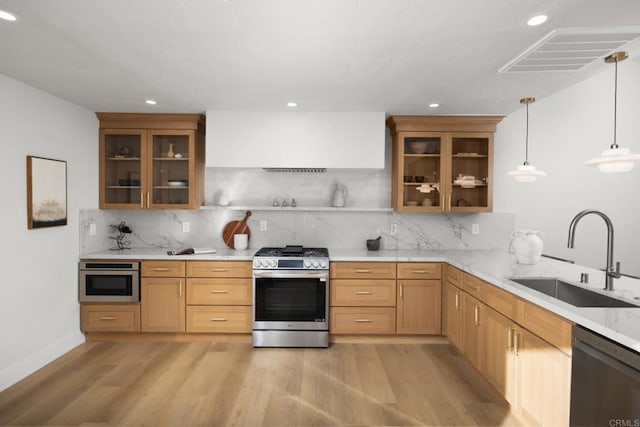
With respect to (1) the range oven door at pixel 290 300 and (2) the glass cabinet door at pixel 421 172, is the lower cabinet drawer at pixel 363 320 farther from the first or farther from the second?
(2) the glass cabinet door at pixel 421 172

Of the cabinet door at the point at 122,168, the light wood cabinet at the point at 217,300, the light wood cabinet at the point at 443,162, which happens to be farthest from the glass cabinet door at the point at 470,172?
the cabinet door at the point at 122,168

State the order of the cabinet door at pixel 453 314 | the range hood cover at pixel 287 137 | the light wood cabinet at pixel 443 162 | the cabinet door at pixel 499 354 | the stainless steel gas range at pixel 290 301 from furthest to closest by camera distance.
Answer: the light wood cabinet at pixel 443 162, the range hood cover at pixel 287 137, the stainless steel gas range at pixel 290 301, the cabinet door at pixel 453 314, the cabinet door at pixel 499 354

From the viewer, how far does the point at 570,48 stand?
6.84 feet

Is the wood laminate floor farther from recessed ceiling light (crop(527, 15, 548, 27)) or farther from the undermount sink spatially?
recessed ceiling light (crop(527, 15, 548, 27))

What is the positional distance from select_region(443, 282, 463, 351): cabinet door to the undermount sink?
70 centimetres

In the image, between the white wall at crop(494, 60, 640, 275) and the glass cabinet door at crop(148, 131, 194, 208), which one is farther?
the white wall at crop(494, 60, 640, 275)

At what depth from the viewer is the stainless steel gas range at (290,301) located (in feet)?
11.2

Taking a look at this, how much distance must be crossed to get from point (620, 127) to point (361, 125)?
3255mm

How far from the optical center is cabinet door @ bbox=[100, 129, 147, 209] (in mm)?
3738

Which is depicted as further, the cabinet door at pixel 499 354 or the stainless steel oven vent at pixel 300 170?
the stainless steel oven vent at pixel 300 170

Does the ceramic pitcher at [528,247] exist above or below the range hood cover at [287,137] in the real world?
below

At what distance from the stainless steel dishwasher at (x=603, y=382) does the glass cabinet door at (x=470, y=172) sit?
7.50ft

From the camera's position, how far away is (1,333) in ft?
8.66

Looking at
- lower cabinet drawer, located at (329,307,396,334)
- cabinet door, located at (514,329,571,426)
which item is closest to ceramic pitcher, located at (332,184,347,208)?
lower cabinet drawer, located at (329,307,396,334)
